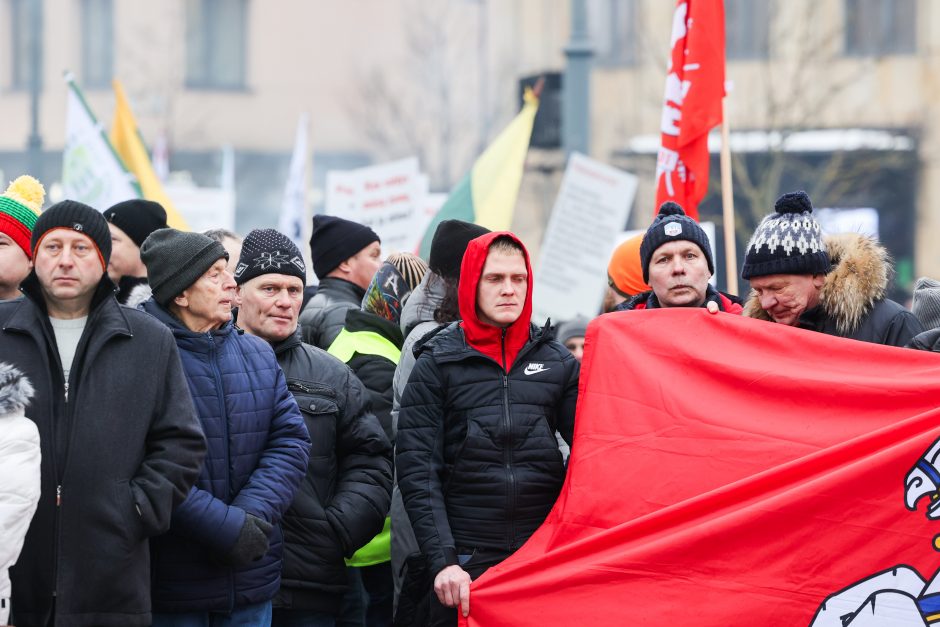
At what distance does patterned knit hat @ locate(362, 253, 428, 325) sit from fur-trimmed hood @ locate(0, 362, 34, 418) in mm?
2053

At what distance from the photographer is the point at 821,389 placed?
429 centimetres

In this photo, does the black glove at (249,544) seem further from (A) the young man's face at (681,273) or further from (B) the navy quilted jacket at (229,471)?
(A) the young man's face at (681,273)

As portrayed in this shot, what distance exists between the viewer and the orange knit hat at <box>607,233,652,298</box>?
614 cm

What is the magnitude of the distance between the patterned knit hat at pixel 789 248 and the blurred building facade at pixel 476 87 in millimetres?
7209

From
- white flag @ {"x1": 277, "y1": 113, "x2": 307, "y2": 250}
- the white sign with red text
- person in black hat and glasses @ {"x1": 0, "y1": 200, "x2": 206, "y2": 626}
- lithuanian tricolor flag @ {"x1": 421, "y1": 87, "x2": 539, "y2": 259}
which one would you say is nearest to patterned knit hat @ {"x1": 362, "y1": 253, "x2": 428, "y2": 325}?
person in black hat and glasses @ {"x1": 0, "y1": 200, "x2": 206, "y2": 626}

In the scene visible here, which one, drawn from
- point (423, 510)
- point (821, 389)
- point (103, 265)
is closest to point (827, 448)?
point (821, 389)

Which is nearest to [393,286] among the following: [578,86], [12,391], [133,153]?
[12,391]

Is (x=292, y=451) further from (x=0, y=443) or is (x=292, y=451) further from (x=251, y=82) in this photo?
(x=251, y=82)

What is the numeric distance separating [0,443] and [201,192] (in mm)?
7979

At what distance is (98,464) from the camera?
148 inches

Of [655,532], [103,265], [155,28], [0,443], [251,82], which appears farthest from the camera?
[251,82]

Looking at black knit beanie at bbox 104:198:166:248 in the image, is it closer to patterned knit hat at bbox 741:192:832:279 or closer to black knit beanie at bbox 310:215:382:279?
black knit beanie at bbox 310:215:382:279

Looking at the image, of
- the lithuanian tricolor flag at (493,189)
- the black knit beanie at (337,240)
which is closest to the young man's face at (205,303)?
the black knit beanie at (337,240)

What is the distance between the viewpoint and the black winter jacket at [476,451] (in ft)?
14.0
